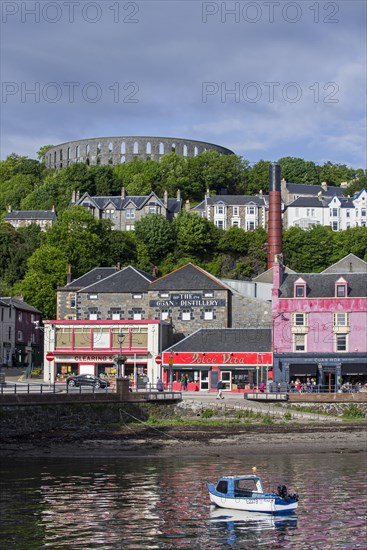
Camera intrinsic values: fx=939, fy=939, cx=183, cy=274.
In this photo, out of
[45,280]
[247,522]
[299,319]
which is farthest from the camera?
[45,280]

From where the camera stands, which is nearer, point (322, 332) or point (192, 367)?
point (322, 332)

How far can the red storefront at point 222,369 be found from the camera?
75125mm

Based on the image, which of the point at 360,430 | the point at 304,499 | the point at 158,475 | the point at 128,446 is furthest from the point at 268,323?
the point at 304,499

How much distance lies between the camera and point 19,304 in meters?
101

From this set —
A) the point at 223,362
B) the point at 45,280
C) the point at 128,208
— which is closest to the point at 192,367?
the point at 223,362

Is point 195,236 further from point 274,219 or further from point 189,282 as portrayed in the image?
point 189,282

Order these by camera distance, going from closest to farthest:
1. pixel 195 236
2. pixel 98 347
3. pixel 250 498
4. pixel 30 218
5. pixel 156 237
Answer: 1. pixel 250 498
2. pixel 98 347
3. pixel 195 236
4. pixel 156 237
5. pixel 30 218

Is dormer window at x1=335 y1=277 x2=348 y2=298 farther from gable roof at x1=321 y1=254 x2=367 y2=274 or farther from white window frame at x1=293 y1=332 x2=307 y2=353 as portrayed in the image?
gable roof at x1=321 y1=254 x2=367 y2=274

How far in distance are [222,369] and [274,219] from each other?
114ft

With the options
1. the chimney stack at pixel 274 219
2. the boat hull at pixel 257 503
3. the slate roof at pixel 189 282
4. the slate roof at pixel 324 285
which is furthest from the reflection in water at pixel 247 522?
the chimney stack at pixel 274 219

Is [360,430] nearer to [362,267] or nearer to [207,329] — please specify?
[207,329]

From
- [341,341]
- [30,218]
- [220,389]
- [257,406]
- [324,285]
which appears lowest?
[257,406]

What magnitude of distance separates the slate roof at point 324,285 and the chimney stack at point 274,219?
25377 millimetres

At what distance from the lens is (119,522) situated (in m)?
34.1
